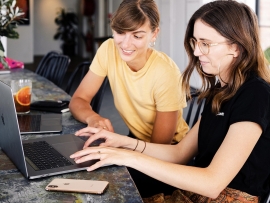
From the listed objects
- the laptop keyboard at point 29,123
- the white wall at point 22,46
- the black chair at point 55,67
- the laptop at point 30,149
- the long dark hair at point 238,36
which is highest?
the long dark hair at point 238,36

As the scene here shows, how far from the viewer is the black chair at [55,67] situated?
391 cm

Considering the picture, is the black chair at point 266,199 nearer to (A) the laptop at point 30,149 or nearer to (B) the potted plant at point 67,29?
(A) the laptop at point 30,149

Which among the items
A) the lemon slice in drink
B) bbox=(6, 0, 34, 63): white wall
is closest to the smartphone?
the lemon slice in drink

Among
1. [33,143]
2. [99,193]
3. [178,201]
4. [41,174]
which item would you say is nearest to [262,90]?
[178,201]

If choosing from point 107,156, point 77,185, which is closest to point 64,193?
point 77,185

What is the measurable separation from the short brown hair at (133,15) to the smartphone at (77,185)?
2.85 feet

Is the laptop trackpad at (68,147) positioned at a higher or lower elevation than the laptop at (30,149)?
lower

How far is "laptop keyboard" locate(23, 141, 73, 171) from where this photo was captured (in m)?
1.52

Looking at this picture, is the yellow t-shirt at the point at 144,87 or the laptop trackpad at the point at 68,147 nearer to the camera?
the laptop trackpad at the point at 68,147

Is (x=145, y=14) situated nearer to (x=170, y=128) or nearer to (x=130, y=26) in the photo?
(x=130, y=26)

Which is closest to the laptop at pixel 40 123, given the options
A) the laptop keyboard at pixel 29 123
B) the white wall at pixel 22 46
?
the laptop keyboard at pixel 29 123

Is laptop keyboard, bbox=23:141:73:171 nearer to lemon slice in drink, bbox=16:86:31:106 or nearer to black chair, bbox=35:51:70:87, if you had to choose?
lemon slice in drink, bbox=16:86:31:106

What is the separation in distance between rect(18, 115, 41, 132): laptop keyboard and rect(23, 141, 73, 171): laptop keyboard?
245mm

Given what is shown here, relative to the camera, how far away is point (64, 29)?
13492mm
